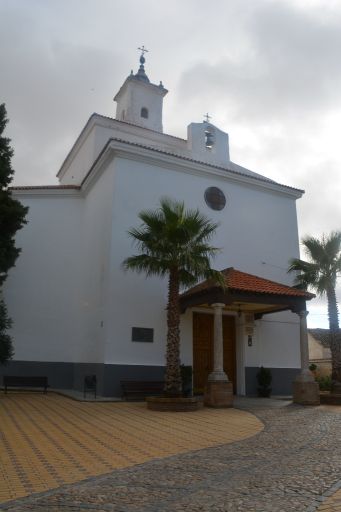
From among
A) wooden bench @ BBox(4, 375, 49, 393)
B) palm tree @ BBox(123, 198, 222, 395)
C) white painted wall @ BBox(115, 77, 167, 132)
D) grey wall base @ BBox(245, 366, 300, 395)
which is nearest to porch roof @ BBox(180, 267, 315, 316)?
palm tree @ BBox(123, 198, 222, 395)

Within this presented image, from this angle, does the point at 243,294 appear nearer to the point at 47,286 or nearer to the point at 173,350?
the point at 173,350

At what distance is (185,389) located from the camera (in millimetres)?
14617

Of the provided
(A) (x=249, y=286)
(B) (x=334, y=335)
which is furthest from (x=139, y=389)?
(B) (x=334, y=335)

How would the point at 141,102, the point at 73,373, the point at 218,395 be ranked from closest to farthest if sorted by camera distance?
the point at 218,395, the point at 73,373, the point at 141,102

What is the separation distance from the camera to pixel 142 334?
15.0m

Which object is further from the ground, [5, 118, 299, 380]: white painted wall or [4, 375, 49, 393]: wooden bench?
[5, 118, 299, 380]: white painted wall

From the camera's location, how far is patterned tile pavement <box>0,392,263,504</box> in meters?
5.60

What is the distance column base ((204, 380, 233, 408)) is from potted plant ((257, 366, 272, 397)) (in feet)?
13.4

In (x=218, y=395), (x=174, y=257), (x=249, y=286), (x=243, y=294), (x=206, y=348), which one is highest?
(x=174, y=257)

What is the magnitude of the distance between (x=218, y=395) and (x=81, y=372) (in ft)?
19.5

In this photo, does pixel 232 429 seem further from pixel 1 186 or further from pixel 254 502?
pixel 1 186

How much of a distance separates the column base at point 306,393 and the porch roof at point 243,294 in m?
2.26

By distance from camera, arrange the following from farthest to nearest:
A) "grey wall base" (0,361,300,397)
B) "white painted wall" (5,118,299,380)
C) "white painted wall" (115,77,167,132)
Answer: "white painted wall" (115,77,167,132), "grey wall base" (0,361,300,397), "white painted wall" (5,118,299,380)

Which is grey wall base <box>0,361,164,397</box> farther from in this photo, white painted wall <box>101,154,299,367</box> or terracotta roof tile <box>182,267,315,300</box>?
terracotta roof tile <box>182,267,315,300</box>
